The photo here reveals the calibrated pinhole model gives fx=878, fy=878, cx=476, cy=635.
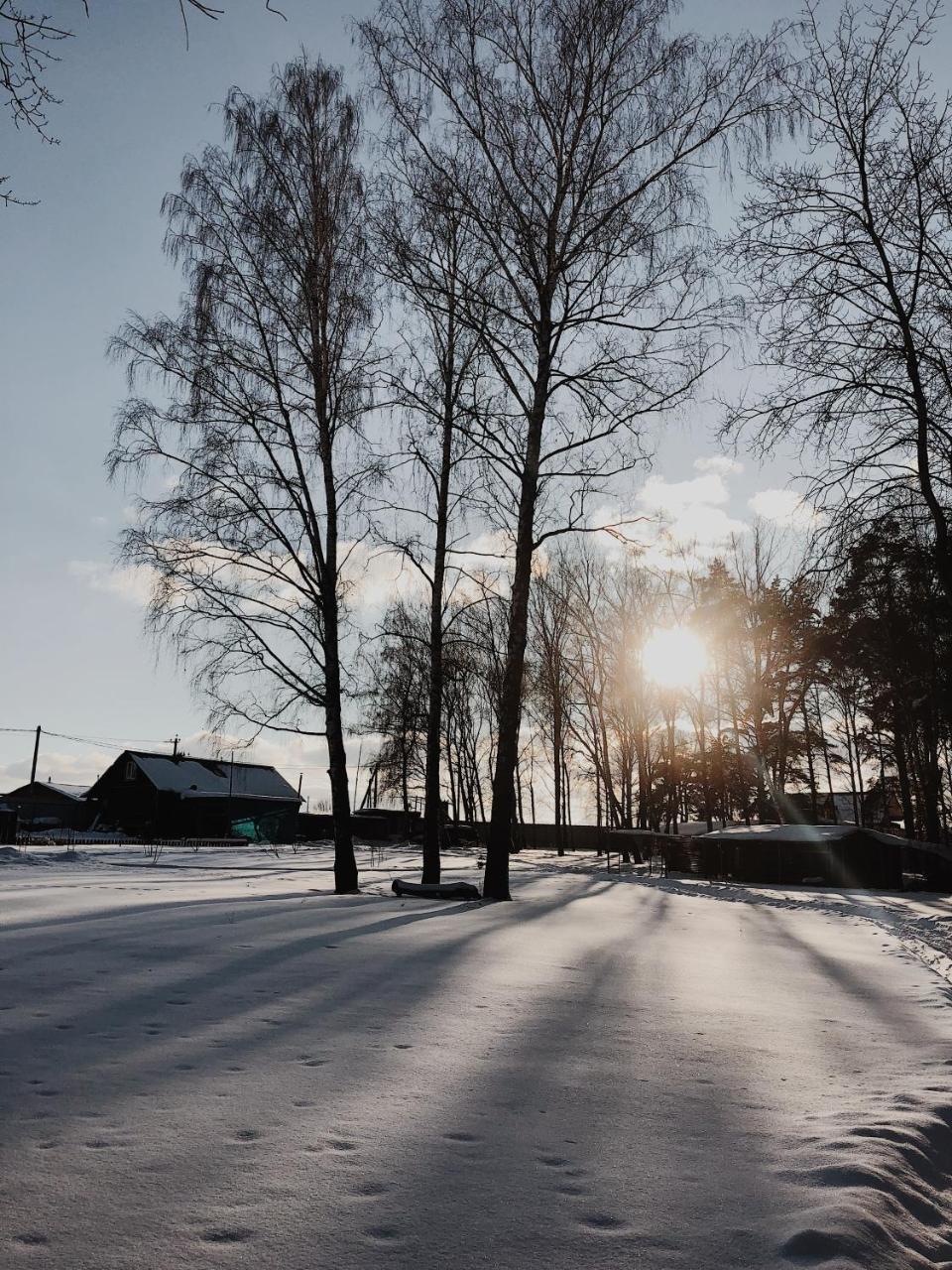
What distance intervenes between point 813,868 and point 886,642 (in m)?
10.7

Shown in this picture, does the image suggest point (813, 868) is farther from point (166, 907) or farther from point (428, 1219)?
point (428, 1219)

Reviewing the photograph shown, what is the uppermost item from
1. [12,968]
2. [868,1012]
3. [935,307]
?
[935,307]

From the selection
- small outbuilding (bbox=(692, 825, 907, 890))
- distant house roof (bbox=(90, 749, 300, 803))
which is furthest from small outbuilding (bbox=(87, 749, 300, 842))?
small outbuilding (bbox=(692, 825, 907, 890))

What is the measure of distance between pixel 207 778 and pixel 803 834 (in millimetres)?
39492

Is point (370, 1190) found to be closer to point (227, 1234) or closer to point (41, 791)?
point (227, 1234)

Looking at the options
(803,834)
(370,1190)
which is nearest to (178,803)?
(803,834)

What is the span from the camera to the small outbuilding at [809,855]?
2523cm

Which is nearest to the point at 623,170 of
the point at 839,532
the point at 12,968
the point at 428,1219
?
the point at 839,532

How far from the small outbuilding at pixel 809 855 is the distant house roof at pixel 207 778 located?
33624 millimetres

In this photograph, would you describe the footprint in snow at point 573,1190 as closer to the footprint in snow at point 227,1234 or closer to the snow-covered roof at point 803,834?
the footprint in snow at point 227,1234

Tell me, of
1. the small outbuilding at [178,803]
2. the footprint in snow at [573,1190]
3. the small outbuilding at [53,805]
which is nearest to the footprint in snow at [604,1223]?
the footprint in snow at [573,1190]

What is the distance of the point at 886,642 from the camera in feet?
59.6

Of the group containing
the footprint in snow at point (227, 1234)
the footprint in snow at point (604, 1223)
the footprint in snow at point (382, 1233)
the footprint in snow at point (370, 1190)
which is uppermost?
the footprint in snow at point (227, 1234)

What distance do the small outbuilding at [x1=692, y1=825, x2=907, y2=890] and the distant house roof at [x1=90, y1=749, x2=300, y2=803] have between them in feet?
110
